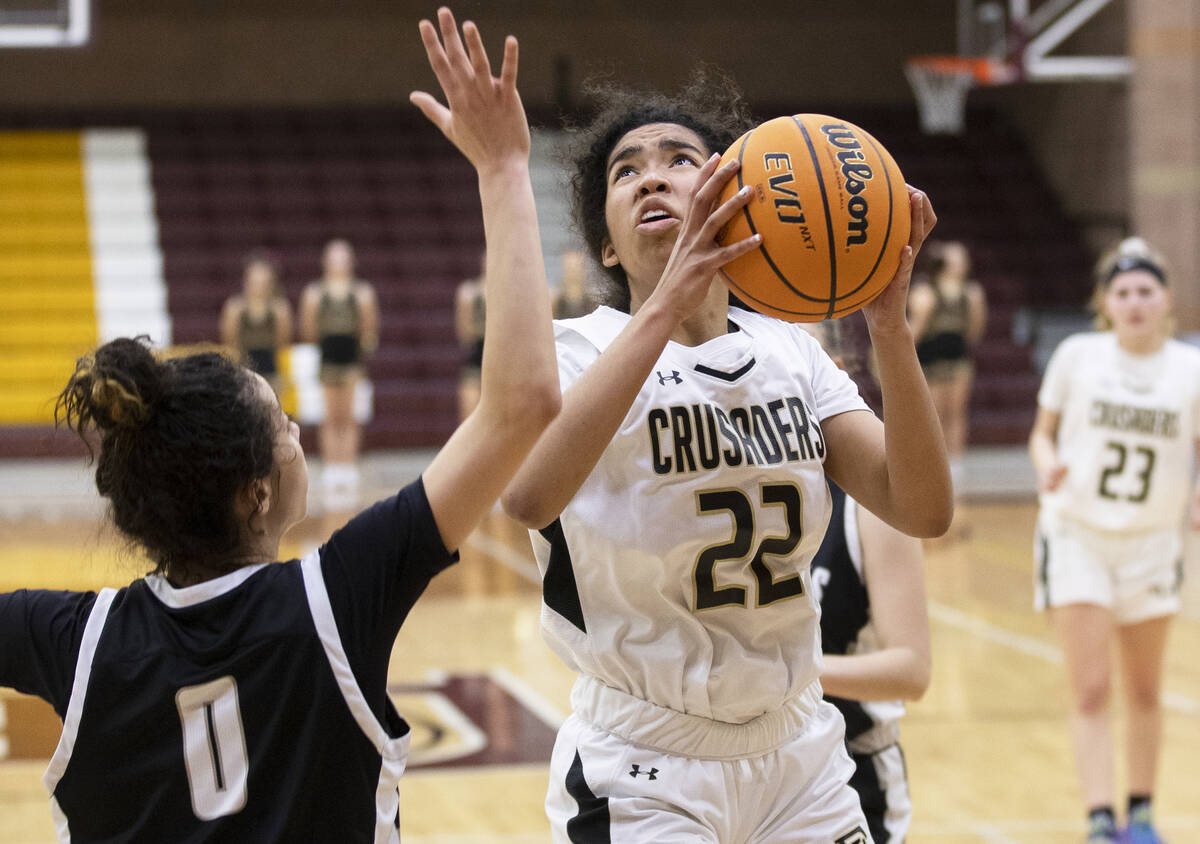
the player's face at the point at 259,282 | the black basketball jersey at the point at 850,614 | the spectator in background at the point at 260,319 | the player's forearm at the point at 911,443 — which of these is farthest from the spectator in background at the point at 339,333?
the player's forearm at the point at 911,443

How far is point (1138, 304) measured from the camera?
4324 millimetres

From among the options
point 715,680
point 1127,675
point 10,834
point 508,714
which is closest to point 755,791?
point 715,680

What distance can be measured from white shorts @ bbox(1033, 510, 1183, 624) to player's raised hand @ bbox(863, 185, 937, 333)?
2554 mm

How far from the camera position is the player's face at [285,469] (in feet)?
5.41

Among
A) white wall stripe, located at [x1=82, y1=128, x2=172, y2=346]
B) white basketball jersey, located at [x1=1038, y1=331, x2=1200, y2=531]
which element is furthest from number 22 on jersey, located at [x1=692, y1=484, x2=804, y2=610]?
white wall stripe, located at [x1=82, y1=128, x2=172, y2=346]

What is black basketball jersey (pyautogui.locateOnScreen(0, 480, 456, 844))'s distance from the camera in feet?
5.03

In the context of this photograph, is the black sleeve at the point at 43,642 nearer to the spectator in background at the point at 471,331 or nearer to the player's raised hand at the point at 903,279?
the player's raised hand at the point at 903,279

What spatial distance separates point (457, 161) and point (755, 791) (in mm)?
14875

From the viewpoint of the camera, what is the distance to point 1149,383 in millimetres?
4348

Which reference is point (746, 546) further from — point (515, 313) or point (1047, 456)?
point (1047, 456)

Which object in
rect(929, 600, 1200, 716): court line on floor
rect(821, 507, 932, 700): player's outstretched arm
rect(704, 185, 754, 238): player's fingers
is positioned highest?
rect(704, 185, 754, 238): player's fingers

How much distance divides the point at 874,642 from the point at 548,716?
3015 mm

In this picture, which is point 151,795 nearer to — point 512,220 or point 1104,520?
point 512,220

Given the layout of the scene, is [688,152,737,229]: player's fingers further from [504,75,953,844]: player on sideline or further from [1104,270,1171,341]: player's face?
[1104,270,1171,341]: player's face
